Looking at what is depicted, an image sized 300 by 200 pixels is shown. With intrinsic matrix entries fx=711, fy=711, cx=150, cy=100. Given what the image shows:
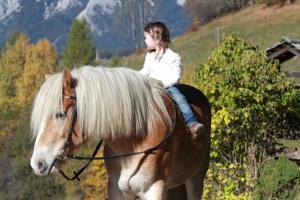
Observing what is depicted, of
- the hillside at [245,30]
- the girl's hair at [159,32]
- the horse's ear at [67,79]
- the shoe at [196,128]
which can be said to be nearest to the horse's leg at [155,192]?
the shoe at [196,128]

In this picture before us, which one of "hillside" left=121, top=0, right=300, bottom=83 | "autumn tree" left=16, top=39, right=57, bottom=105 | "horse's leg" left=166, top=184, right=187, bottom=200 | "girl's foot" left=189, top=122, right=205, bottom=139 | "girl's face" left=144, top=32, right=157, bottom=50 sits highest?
"girl's face" left=144, top=32, right=157, bottom=50

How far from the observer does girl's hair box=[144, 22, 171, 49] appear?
5.64 m

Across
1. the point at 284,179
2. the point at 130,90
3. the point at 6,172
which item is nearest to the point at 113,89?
the point at 130,90

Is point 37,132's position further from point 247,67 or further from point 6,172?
point 6,172

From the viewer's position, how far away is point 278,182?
29.0 feet

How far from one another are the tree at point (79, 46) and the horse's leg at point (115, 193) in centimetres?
7231

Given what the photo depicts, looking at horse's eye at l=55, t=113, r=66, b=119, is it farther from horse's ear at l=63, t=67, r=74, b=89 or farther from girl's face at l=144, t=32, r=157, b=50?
girl's face at l=144, t=32, r=157, b=50

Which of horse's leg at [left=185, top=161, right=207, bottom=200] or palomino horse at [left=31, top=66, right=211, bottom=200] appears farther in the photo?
horse's leg at [left=185, top=161, right=207, bottom=200]

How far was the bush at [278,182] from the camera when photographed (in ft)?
28.8

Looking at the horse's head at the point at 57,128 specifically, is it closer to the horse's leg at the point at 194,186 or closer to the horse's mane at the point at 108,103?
the horse's mane at the point at 108,103

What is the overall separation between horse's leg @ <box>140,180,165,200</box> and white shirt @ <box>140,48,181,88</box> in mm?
854

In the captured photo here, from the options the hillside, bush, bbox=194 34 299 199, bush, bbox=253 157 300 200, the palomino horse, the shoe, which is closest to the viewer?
the palomino horse

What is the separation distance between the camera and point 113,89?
5.06 meters

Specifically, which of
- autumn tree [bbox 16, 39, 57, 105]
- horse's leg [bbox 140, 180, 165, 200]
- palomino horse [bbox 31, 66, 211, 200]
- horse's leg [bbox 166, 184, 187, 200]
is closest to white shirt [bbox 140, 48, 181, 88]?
palomino horse [bbox 31, 66, 211, 200]
